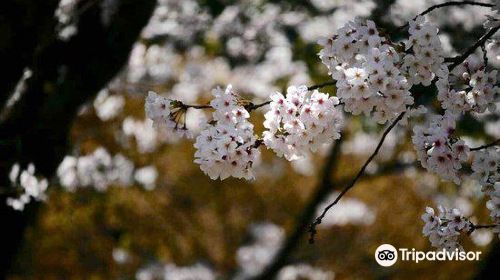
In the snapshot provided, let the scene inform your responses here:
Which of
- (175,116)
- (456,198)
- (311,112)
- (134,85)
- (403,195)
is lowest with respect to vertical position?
(403,195)

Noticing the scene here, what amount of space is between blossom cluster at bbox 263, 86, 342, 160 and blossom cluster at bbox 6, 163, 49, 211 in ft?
6.25

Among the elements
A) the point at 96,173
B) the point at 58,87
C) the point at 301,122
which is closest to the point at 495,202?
the point at 301,122

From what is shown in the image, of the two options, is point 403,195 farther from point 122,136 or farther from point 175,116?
point 175,116

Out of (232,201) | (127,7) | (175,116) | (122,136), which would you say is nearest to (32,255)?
(122,136)

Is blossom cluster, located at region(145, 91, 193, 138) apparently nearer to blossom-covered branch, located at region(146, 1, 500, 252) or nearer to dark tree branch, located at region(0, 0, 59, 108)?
blossom-covered branch, located at region(146, 1, 500, 252)

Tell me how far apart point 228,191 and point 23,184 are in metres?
10.5

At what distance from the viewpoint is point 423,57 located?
2.18 m

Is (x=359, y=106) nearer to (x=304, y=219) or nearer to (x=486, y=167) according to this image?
(x=486, y=167)

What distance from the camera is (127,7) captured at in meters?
3.72

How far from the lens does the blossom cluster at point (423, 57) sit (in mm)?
2166

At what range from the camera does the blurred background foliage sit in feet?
17.5

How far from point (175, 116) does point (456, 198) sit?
7066 mm

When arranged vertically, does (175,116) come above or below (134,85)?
above

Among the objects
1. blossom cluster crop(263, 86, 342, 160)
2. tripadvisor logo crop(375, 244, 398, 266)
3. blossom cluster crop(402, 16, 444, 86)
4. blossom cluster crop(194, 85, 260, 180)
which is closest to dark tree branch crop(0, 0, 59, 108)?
blossom cluster crop(194, 85, 260, 180)
